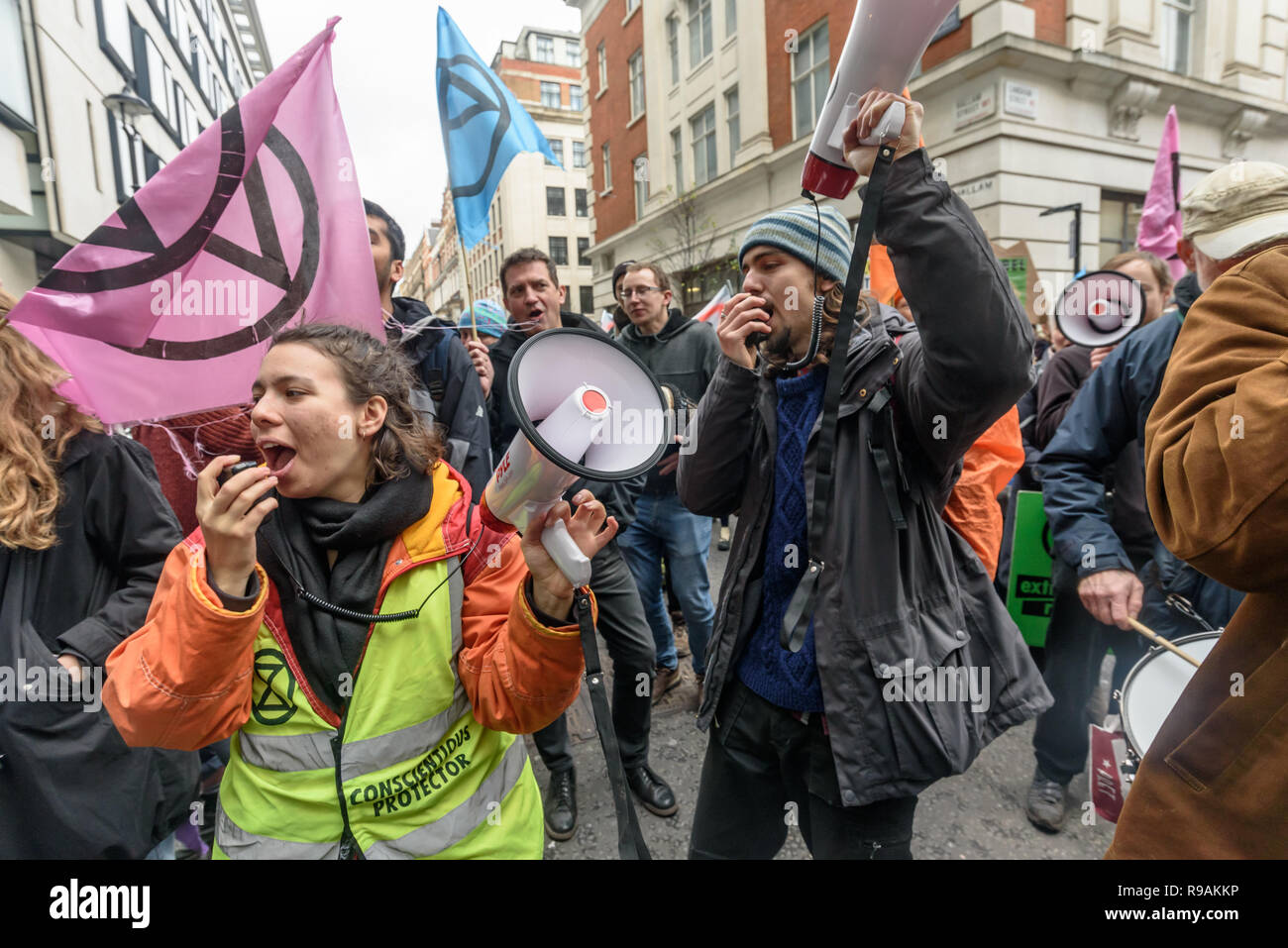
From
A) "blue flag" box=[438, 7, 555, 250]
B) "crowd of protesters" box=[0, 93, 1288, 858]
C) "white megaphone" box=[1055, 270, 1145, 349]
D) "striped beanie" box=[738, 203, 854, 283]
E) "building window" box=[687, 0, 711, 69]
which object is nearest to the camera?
"crowd of protesters" box=[0, 93, 1288, 858]

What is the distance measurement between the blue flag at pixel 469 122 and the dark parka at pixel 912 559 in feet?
6.33

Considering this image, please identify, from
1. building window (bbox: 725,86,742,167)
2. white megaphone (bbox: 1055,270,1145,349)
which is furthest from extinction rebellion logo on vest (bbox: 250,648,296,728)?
building window (bbox: 725,86,742,167)

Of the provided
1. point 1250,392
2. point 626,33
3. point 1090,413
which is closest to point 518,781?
point 1250,392

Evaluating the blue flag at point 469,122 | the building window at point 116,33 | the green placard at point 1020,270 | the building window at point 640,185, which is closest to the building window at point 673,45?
the building window at point 640,185

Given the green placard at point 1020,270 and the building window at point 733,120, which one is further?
the building window at point 733,120

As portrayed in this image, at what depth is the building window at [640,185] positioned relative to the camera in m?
19.0

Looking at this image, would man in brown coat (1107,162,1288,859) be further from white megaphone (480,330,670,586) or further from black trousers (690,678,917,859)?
white megaphone (480,330,670,586)

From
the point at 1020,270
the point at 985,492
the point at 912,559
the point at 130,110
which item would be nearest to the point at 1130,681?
the point at 985,492

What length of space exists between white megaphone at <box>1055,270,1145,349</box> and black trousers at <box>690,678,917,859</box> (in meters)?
2.74

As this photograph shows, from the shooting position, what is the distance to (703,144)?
56.3 feet

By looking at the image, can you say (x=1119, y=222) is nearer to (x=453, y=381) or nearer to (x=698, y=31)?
(x=698, y=31)

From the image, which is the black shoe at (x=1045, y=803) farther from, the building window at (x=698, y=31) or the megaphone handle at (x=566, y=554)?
the building window at (x=698, y=31)

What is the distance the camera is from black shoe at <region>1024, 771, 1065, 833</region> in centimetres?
249
